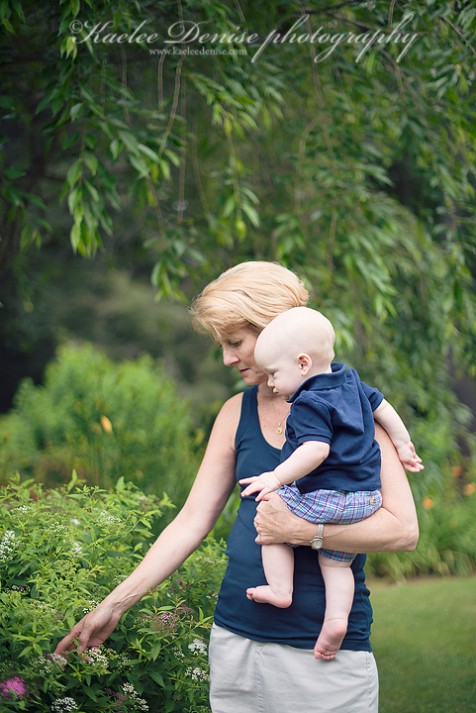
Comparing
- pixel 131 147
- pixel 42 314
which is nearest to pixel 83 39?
pixel 131 147

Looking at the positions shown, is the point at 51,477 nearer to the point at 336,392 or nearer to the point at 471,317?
the point at 471,317

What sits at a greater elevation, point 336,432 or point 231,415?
point 336,432

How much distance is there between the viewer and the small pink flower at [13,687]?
2283 mm

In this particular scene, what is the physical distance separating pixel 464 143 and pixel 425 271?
1.13 metres

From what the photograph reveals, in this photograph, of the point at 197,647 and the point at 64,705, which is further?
the point at 197,647

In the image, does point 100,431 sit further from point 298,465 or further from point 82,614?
point 298,465

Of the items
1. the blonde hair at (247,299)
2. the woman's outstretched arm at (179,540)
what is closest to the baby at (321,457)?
the blonde hair at (247,299)

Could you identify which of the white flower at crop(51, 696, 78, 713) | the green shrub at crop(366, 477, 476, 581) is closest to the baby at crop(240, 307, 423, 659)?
the white flower at crop(51, 696, 78, 713)

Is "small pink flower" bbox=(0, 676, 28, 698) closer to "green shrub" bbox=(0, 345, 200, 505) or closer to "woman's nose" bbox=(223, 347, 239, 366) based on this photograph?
"woman's nose" bbox=(223, 347, 239, 366)

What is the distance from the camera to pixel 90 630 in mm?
2426

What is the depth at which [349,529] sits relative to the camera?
2.17 m

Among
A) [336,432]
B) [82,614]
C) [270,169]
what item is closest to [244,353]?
[336,432]

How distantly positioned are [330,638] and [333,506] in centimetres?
33

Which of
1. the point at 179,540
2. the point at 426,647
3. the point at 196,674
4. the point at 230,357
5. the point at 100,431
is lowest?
the point at 100,431
